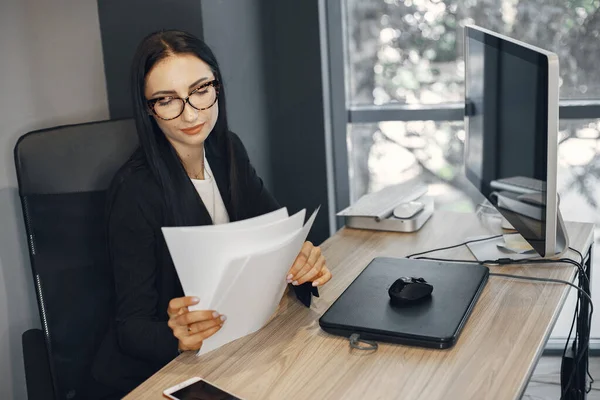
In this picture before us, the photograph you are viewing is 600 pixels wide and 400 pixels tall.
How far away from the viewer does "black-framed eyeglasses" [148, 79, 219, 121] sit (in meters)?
1.45

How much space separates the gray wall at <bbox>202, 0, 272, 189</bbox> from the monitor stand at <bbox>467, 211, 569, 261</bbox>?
0.79 metres

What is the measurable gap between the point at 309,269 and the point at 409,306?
22 cm

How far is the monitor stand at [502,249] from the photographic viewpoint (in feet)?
5.34

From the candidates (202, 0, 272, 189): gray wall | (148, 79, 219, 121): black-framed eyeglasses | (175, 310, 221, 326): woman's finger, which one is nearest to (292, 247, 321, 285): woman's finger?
(175, 310, 221, 326): woman's finger

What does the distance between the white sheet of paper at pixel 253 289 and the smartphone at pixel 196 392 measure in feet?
0.36

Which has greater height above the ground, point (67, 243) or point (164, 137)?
point (164, 137)

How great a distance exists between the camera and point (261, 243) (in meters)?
1.23

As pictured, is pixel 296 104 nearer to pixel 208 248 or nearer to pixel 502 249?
pixel 502 249

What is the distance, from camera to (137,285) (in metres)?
1.39

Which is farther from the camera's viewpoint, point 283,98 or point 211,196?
point 283,98

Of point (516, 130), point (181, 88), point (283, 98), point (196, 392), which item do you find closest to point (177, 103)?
point (181, 88)

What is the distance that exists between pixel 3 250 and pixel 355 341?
0.94 metres

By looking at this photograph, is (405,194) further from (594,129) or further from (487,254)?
(594,129)

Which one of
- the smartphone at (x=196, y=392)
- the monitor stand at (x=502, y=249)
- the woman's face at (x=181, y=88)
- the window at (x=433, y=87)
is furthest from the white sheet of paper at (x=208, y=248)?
the window at (x=433, y=87)
